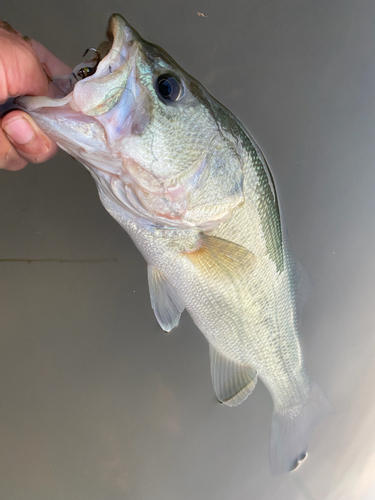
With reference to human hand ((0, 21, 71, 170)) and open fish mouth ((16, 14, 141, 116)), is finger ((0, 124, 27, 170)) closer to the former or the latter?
human hand ((0, 21, 71, 170))

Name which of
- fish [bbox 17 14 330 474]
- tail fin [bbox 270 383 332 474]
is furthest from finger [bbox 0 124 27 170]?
tail fin [bbox 270 383 332 474]

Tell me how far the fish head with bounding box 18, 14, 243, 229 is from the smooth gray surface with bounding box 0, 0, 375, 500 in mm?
656

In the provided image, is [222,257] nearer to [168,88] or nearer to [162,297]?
[162,297]

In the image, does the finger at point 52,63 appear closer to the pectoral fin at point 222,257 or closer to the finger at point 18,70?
the finger at point 18,70

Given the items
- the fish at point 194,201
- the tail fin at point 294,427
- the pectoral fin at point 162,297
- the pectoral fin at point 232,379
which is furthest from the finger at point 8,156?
the tail fin at point 294,427

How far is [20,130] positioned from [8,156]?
0.39 feet

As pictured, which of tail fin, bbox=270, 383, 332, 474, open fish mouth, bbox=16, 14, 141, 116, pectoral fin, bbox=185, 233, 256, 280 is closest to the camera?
open fish mouth, bbox=16, 14, 141, 116

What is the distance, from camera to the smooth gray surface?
4.17ft

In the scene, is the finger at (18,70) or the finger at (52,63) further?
the finger at (52,63)

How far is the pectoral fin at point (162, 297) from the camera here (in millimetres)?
942

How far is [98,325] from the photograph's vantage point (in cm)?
138

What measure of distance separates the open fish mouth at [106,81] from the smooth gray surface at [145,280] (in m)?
0.71

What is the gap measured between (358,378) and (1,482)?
5.87 ft

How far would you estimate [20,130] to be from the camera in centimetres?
67
